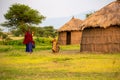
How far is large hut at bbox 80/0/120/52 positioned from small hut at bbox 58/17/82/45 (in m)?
13.5

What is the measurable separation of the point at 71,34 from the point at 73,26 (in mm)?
1050

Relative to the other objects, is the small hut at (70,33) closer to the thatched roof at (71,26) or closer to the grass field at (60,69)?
the thatched roof at (71,26)

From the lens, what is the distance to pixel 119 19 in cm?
2288

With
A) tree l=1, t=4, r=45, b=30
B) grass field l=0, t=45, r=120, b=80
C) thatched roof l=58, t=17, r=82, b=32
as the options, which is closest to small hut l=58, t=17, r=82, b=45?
thatched roof l=58, t=17, r=82, b=32

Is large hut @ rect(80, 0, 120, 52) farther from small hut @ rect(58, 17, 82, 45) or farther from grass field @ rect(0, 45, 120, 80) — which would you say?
small hut @ rect(58, 17, 82, 45)

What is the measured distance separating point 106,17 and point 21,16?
2737 cm

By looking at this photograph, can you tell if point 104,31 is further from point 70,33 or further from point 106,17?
point 70,33

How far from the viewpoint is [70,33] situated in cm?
3912

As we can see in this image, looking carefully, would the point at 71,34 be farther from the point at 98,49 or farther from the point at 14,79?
the point at 14,79

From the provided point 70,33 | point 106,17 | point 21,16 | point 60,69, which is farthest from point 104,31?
point 21,16

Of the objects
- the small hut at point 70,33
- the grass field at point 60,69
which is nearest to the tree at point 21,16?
the small hut at point 70,33

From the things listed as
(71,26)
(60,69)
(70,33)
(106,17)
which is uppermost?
(106,17)

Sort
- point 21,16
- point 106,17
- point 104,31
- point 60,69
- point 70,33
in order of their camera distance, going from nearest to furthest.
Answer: point 60,69 → point 104,31 → point 106,17 → point 70,33 → point 21,16

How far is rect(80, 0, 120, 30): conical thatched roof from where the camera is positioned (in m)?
22.8
